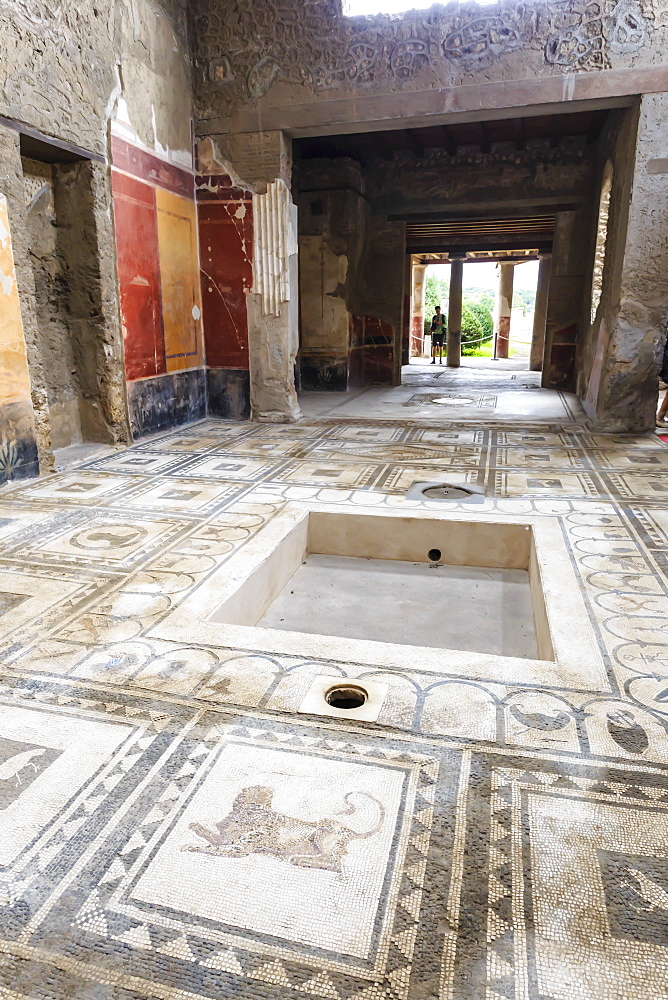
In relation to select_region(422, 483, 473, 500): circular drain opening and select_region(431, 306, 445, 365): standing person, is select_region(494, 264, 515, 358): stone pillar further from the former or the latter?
select_region(422, 483, 473, 500): circular drain opening

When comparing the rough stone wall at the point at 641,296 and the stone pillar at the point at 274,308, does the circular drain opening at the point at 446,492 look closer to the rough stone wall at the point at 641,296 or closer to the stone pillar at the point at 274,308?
the rough stone wall at the point at 641,296

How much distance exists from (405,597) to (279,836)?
1748 mm

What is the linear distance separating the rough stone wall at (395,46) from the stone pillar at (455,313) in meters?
7.99

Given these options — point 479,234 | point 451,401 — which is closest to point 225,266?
point 451,401

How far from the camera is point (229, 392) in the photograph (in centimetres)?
593

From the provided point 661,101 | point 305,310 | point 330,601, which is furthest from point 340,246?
point 330,601

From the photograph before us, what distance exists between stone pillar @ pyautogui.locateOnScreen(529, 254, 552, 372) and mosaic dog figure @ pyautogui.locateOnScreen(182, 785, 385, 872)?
11.5 meters

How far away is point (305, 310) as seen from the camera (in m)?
8.12

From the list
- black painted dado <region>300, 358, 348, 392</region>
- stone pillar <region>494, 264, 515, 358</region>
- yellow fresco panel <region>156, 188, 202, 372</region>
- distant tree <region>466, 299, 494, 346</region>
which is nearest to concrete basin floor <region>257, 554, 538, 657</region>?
yellow fresco panel <region>156, 188, 202, 372</region>

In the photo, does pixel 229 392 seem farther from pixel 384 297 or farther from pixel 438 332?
pixel 438 332

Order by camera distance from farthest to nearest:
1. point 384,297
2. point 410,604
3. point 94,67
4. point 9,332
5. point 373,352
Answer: point 373,352 < point 384,297 < point 94,67 < point 9,332 < point 410,604

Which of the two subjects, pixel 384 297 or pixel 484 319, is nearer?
pixel 384 297

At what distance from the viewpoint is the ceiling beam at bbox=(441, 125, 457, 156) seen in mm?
6992

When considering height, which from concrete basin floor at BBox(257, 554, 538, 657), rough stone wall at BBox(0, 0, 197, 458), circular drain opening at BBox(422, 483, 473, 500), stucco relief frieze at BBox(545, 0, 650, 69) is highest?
stucco relief frieze at BBox(545, 0, 650, 69)
